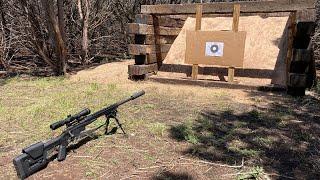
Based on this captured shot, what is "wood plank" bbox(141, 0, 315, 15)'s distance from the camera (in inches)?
301

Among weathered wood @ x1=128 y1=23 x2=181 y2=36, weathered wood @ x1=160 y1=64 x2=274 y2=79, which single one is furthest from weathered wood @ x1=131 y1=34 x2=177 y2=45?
weathered wood @ x1=160 y1=64 x2=274 y2=79

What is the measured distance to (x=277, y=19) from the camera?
32.8ft

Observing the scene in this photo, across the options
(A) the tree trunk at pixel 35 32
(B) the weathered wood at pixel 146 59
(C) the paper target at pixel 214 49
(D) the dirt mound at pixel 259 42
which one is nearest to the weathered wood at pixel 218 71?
(D) the dirt mound at pixel 259 42

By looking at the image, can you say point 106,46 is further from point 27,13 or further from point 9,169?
point 9,169

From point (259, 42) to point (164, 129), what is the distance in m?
5.12

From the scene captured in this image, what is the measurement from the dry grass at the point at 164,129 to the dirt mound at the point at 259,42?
1.36 m

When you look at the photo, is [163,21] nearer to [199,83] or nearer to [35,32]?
[199,83]

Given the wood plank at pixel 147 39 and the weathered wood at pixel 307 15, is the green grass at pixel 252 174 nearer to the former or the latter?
the weathered wood at pixel 307 15

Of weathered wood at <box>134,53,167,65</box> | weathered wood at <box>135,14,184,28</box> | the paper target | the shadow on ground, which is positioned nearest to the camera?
the shadow on ground

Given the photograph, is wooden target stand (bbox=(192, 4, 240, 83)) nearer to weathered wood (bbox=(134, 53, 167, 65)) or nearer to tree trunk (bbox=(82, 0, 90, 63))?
weathered wood (bbox=(134, 53, 167, 65))

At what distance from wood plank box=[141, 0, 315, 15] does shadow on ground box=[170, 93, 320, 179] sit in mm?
2104

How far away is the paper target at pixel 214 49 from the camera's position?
8.76 metres

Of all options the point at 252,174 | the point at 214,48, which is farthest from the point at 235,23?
the point at 252,174

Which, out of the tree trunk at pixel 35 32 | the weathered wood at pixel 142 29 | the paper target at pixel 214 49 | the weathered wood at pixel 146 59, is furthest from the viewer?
the tree trunk at pixel 35 32
